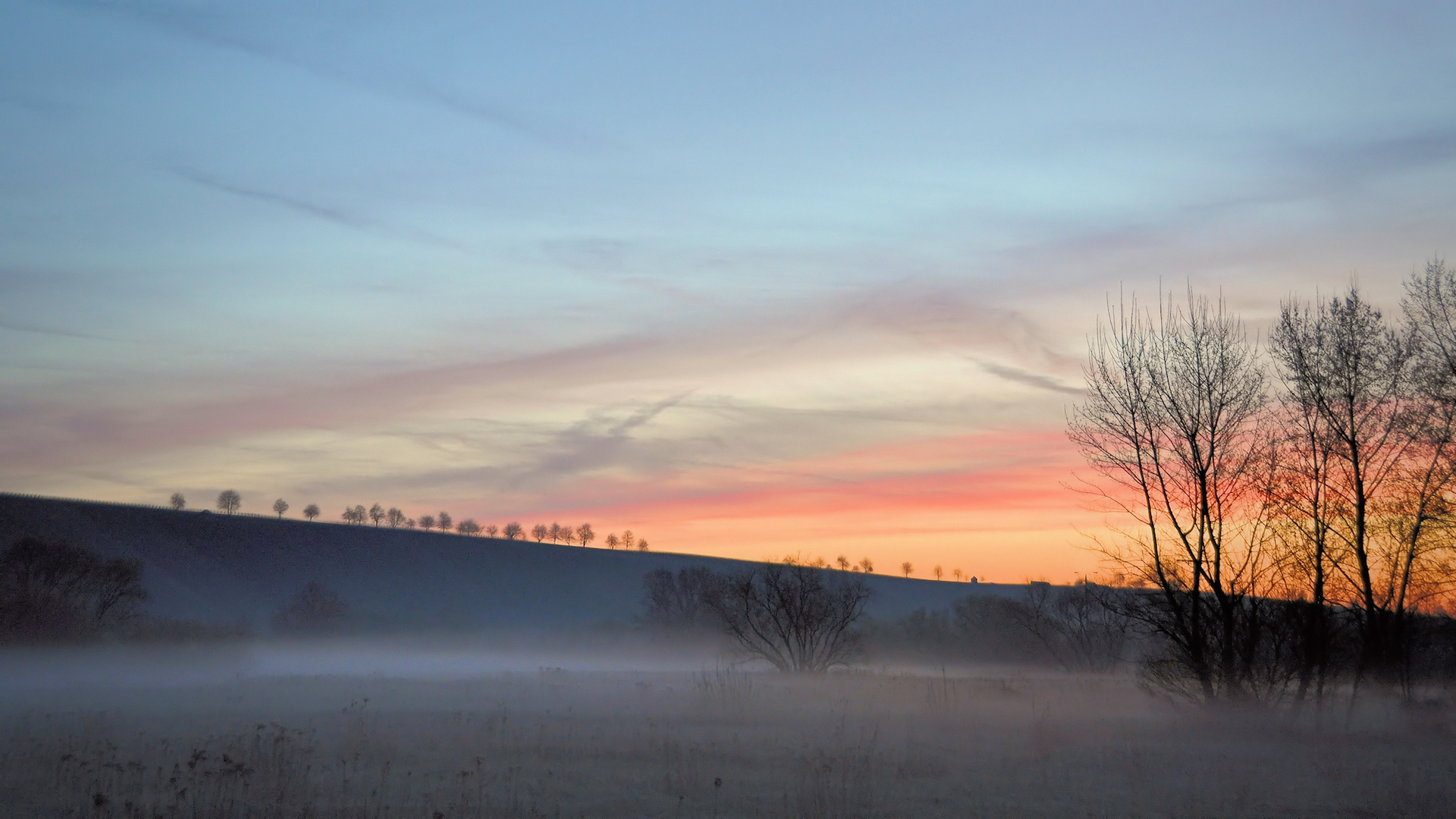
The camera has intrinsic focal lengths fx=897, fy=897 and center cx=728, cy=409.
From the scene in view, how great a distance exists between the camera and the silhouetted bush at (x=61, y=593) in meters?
46.1

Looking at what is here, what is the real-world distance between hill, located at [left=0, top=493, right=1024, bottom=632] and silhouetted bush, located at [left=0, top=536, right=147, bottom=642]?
42731mm

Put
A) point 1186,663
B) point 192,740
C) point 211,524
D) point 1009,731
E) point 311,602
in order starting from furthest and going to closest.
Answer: point 211,524, point 311,602, point 1186,663, point 1009,731, point 192,740

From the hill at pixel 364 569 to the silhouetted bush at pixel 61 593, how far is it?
4273 cm

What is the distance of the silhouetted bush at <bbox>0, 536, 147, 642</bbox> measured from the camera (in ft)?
151

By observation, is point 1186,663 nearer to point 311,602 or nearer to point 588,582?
point 311,602

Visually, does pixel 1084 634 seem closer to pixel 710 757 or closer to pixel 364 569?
pixel 710 757

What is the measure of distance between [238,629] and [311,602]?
2756cm

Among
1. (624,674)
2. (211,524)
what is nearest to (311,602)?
(624,674)

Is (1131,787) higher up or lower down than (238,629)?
higher up

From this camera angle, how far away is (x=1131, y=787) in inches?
560

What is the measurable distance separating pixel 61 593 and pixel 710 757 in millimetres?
50353

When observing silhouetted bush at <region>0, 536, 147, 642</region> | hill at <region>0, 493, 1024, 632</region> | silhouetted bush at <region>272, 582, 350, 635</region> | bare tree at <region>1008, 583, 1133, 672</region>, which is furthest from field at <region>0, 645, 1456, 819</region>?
hill at <region>0, 493, 1024, 632</region>

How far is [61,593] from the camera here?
50531 mm

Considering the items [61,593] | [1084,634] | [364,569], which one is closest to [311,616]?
[61,593]
